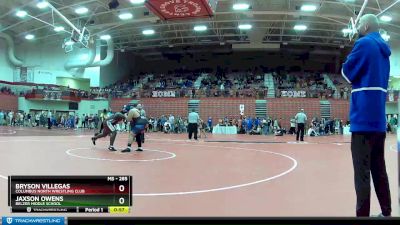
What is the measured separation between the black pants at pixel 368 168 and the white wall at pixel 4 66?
120 feet

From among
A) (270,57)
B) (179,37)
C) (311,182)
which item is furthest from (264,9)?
(311,182)

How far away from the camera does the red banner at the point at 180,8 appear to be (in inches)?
621

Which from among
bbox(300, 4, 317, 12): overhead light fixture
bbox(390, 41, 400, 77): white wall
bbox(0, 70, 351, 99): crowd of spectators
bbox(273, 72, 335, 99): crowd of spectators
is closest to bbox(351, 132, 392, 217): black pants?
bbox(300, 4, 317, 12): overhead light fixture

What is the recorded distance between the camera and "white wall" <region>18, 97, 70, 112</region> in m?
33.1

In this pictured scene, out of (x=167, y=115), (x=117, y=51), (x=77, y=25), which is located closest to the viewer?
(x=77, y=25)

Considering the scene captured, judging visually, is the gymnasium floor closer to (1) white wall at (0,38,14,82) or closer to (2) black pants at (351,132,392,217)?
(2) black pants at (351,132,392,217)

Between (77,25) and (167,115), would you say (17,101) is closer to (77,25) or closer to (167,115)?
(77,25)

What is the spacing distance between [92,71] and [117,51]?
415cm

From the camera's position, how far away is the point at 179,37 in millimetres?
32719

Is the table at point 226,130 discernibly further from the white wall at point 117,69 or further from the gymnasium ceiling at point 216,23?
the white wall at point 117,69

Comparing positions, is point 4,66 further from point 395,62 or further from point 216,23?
point 395,62

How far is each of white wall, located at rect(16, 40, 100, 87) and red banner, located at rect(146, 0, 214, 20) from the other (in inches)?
769
